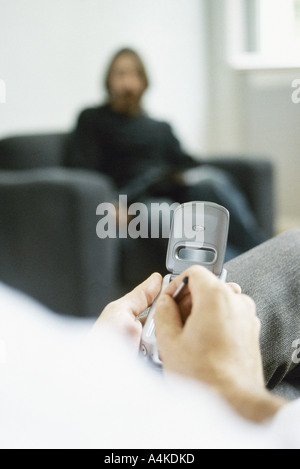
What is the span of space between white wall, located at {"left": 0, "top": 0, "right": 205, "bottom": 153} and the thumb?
0.97 m

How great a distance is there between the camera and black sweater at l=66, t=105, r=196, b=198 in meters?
1.30

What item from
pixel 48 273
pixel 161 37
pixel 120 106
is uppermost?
pixel 161 37

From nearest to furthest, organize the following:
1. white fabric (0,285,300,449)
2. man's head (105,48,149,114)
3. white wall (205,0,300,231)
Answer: white fabric (0,285,300,449) < man's head (105,48,149,114) < white wall (205,0,300,231)

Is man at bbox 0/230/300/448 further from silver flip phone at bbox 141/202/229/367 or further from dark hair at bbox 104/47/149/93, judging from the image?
dark hair at bbox 104/47/149/93

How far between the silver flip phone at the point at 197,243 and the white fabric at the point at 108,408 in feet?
0.12

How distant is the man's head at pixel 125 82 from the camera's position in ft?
4.60

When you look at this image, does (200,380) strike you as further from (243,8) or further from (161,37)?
(161,37)

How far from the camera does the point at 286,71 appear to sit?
1.54m

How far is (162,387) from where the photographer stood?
0.81ft

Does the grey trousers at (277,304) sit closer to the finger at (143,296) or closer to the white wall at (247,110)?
the finger at (143,296)

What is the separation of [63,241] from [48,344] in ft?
2.43

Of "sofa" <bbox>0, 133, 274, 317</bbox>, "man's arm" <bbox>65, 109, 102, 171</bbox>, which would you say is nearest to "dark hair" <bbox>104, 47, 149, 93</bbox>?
"man's arm" <bbox>65, 109, 102, 171</bbox>

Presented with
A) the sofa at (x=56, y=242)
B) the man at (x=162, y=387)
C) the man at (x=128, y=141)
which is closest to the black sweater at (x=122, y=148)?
the man at (x=128, y=141)

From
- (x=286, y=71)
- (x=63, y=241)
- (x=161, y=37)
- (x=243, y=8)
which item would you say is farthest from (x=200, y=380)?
(x=161, y=37)
